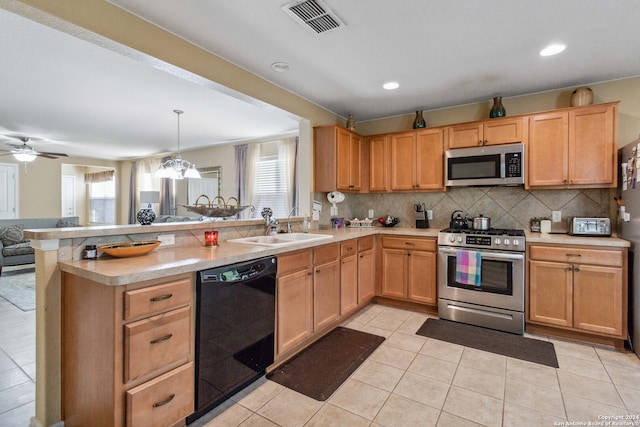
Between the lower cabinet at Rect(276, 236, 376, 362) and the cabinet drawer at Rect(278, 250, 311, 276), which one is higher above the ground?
the cabinet drawer at Rect(278, 250, 311, 276)

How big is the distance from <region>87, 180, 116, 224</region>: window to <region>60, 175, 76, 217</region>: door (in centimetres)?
42

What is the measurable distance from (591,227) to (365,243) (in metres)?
2.16

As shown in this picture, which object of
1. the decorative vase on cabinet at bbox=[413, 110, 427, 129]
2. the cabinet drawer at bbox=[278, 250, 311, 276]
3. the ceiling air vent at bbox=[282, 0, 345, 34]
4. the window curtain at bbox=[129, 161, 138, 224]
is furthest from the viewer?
the window curtain at bbox=[129, 161, 138, 224]

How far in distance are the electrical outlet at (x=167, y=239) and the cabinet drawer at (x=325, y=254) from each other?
111 centimetres

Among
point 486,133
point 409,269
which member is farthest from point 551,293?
point 486,133

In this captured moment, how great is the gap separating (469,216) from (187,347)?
3.37m

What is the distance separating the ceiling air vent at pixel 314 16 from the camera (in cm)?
190

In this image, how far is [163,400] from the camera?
155 cm

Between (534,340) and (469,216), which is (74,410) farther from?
(469,216)

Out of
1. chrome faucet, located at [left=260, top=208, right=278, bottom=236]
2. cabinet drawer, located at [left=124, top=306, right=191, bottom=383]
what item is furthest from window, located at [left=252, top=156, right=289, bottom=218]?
cabinet drawer, located at [left=124, top=306, right=191, bottom=383]

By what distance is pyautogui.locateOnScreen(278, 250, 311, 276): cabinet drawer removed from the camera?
7.56ft

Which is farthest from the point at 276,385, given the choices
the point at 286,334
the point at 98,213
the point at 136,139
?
the point at 98,213

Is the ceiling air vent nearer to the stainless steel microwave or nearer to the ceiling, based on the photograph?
the ceiling

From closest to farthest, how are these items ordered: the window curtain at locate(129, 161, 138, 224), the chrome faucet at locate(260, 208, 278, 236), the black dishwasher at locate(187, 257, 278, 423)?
the black dishwasher at locate(187, 257, 278, 423) < the chrome faucet at locate(260, 208, 278, 236) < the window curtain at locate(129, 161, 138, 224)
